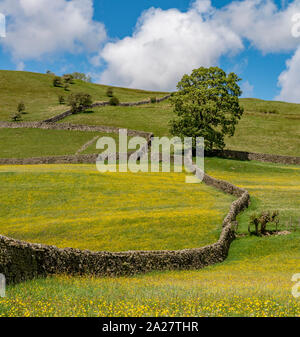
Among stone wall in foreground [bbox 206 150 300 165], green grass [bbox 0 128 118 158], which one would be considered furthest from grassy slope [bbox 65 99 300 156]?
green grass [bbox 0 128 118 158]

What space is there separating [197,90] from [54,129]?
4095 centimetres

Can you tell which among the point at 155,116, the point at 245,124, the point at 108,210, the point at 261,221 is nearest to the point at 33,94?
the point at 155,116

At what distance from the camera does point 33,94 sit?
139 metres

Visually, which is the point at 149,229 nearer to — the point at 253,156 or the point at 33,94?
the point at 253,156

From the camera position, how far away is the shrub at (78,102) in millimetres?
107700

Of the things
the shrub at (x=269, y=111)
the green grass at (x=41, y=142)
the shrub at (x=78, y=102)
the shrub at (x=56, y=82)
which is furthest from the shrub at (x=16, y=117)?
the shrub at (x=269, y=111)

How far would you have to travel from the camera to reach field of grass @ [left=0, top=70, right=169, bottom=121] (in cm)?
10781

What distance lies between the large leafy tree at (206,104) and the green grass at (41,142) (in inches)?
778

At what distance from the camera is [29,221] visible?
32.8m

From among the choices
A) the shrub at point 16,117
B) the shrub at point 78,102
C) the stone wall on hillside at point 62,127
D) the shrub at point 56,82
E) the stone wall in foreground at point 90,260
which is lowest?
the stone wall in foreground at point 90,260
